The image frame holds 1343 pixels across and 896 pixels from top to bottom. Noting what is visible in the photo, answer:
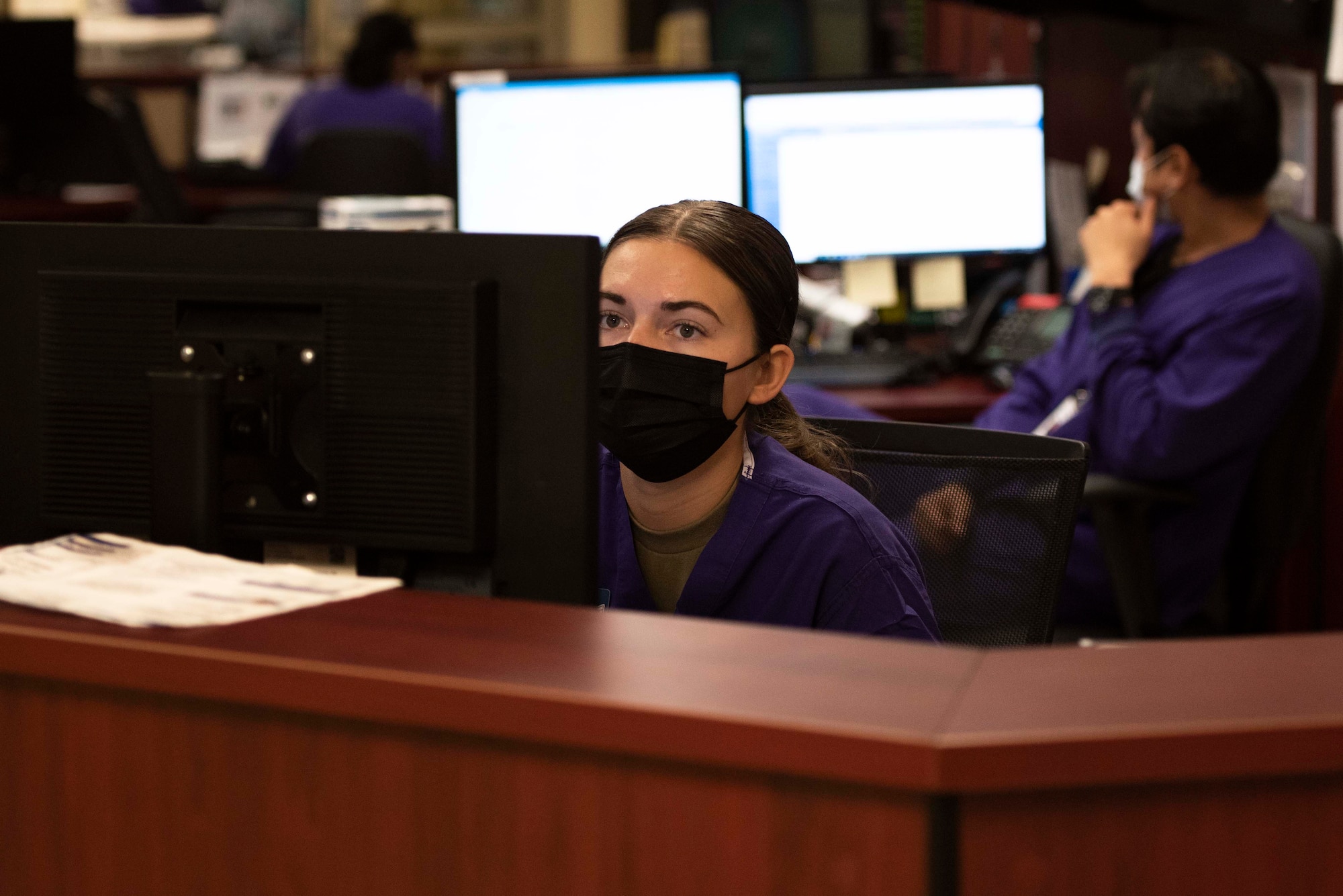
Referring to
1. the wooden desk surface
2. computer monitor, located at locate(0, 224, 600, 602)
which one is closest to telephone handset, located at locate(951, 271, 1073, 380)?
computer monitor, located at locate(0, 224, 600, 602)

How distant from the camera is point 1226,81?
2.29m

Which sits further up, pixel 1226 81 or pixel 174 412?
pixel 1226 81

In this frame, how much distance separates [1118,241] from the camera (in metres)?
2.36

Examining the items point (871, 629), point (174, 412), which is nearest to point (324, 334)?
point (174, 412)

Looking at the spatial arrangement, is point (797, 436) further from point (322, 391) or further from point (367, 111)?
point (367, 111)

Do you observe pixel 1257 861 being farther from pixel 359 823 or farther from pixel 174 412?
pixel 174 412

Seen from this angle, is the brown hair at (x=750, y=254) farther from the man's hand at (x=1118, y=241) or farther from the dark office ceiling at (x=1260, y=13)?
the dark office ceiling at (x=1260, y=13)

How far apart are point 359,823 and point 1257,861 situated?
45 centimetres

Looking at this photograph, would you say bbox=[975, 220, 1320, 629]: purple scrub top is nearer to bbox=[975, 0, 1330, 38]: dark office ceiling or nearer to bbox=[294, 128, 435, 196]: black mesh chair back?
bbox=[975, 0, 1330, 38]: dark office ceiling

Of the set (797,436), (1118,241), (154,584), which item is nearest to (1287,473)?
(1118,241)

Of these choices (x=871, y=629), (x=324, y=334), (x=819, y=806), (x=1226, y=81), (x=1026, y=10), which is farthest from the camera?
(x=1026, y=10)

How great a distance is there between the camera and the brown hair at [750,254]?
1.32 meters

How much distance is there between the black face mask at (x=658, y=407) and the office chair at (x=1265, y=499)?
0.98m

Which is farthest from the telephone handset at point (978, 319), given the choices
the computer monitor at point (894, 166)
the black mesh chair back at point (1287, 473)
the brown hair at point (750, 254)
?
the brown hair at point (750, 254)
